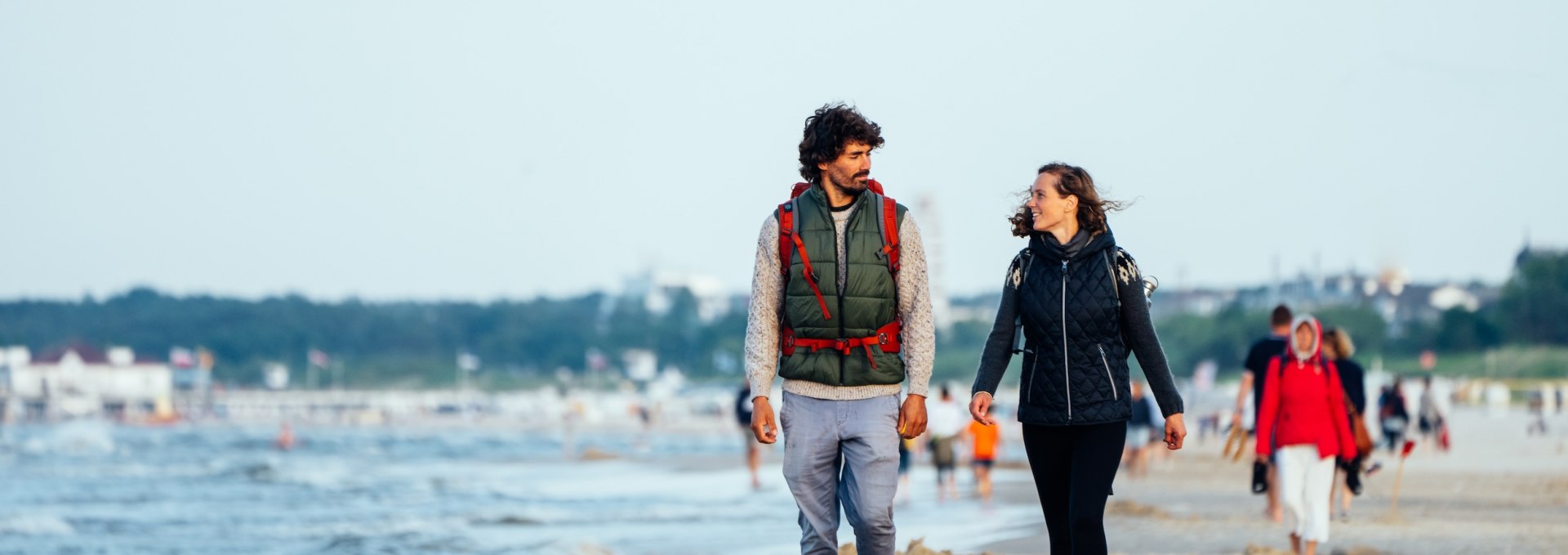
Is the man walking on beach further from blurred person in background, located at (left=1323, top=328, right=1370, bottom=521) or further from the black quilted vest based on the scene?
blurred person in background, located at (left=1323, top=328, right=1370, bottom=521)

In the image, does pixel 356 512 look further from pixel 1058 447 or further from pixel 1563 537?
pixel 1058 447

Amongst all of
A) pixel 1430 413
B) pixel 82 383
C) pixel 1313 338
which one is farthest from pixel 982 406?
pixel 82 383

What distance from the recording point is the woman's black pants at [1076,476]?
17.1 feet

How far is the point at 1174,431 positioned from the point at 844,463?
38.8 inches

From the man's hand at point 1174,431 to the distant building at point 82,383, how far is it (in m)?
145

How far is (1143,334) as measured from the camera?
5.36m

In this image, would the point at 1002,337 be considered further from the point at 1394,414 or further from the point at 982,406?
the point at 1394,414

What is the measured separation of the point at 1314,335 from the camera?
809 centimetres

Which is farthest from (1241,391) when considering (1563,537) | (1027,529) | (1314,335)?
(1027,529)

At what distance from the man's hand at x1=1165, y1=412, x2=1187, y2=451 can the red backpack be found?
874 mm

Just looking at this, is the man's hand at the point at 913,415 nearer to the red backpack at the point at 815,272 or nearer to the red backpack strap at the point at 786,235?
the red backpack at the point at 815,272

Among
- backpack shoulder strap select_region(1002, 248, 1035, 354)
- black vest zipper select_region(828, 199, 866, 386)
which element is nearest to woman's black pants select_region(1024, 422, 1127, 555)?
backpack shoulder strap select_region(1002, 248, 1035, 354)

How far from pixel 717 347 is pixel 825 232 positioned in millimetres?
150370

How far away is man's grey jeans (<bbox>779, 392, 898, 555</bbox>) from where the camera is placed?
4.98 meters
